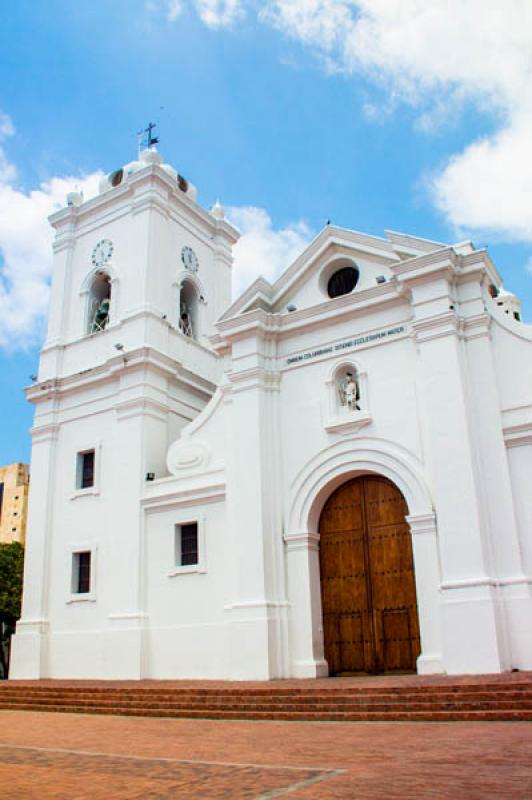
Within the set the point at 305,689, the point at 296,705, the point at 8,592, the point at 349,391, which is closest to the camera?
the point at 296,705

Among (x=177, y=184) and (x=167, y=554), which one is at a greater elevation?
(x=177, y=184)

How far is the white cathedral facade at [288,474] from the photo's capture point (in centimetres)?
1331

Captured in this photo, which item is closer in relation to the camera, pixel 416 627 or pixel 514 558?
pixel 514 558

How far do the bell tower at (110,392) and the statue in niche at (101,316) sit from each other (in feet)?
0.16

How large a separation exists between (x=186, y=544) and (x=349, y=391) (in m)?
5.47

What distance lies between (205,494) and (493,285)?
8185 millimetres

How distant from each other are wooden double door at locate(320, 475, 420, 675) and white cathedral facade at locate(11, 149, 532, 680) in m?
0.04

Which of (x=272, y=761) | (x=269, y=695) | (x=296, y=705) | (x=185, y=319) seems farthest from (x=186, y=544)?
(x=272, y=761)

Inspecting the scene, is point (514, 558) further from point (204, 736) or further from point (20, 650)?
point (20, 650)

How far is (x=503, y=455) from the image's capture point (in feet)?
43.7

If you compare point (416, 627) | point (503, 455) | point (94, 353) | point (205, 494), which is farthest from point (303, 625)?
point (94, 353)

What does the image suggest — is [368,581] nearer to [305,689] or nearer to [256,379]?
[305,689]

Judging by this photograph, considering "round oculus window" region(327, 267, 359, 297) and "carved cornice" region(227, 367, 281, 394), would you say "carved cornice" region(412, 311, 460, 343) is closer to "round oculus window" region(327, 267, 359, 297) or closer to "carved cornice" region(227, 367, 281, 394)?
A: "round oculus window" region(327, 267, 359, 297)

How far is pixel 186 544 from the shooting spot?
17.4 meters
